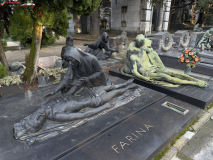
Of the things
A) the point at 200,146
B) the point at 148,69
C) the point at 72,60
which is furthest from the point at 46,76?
the point at 200,146

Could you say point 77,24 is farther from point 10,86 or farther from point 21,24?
point 10,86

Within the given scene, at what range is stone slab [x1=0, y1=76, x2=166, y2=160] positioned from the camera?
222cm

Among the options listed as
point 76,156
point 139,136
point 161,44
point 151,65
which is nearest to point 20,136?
point 76,156

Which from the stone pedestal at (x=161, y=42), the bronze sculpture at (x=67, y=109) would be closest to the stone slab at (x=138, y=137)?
the bronze sculpture at (x=67, y=109)

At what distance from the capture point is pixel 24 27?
192 inches

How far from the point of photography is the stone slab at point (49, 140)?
2219 mm

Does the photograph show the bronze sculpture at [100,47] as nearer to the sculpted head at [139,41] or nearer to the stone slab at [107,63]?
the stone slab at [107,63]

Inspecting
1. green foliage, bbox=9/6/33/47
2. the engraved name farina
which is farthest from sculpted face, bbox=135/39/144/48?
green foliage, bbox=9/6/33/47

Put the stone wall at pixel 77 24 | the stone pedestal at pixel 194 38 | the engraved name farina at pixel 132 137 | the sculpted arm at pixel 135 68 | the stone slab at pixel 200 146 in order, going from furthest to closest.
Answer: the stone wall at pixel 77 24 → the stone pedestal at pixel 194 38 → the sculpted arm at pixel 135 68 → the stone slab at pixel 200 146 → the engraved name farina at pixel 132 137

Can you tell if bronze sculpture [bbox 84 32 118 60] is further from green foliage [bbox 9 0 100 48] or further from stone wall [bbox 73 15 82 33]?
stone wall [bbox 73 15 82 33]

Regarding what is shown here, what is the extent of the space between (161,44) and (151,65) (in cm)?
358

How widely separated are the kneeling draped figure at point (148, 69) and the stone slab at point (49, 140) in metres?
0.87

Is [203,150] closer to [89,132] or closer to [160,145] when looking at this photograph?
[160,145]

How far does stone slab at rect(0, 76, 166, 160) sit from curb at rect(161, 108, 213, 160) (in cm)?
96
